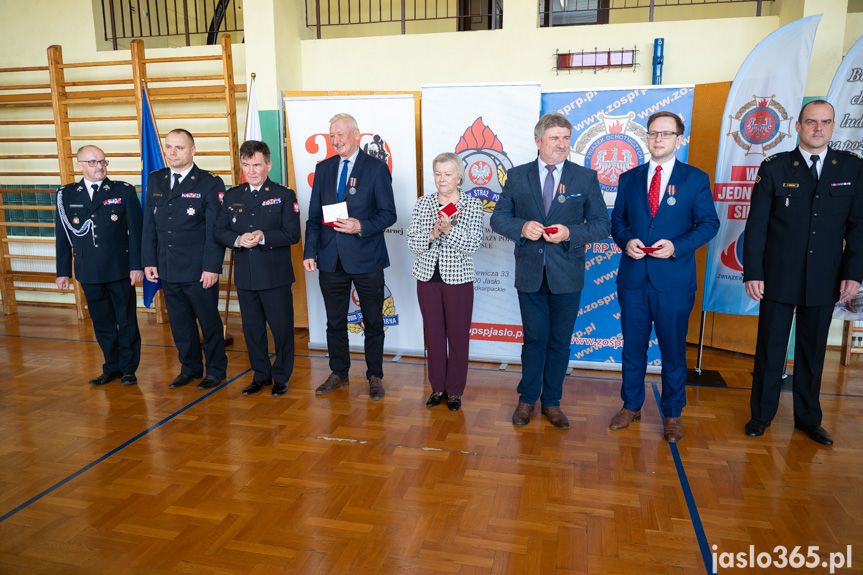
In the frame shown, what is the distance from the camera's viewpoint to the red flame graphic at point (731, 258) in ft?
13.9

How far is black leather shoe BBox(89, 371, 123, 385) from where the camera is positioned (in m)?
4.08

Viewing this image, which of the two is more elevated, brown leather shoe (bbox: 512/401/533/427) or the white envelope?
the white envelope

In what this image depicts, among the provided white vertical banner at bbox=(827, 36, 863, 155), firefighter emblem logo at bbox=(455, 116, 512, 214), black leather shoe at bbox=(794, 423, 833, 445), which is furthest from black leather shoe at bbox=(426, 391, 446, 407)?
white vertical banner at bbox=(827, 36, 863, 155)

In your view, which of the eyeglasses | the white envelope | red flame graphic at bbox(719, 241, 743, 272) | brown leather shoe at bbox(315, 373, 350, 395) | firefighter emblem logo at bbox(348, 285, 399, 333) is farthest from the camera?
firefighter emblem logo at bbox(348, 285, 399, 333)

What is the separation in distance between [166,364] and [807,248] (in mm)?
4352

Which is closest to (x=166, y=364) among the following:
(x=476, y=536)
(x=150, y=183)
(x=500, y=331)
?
(x=150, y=183)

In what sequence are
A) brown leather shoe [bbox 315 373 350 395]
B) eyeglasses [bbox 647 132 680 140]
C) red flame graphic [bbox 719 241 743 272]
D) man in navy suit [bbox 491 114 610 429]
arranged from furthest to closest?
red flame graphic [bbox 719 241 743 272] → brown leather shoe [bbox 315 373 350 395] → man in navy suit [bbox 491 114 610 429] → eyeglasses [bbox 647 132 680 140]

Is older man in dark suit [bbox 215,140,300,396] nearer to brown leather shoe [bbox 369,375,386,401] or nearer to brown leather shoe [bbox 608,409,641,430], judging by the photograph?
brown leather shoe [bbox 369,375,386,401]

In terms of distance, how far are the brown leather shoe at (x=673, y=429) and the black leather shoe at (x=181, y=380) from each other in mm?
3096

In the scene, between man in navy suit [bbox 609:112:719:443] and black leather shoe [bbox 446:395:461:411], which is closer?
man in navy suit [bbox 609:112:719:443]

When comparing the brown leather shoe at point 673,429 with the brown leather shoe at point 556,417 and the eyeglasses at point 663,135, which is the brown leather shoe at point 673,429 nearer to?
the brown leather shoe at point 556,417

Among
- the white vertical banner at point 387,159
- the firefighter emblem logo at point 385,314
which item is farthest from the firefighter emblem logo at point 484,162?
the firefighter emblem logo at point 385,314

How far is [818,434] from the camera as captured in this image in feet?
10.2

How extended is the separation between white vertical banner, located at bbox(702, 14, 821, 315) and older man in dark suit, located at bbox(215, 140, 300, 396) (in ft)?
9.77
